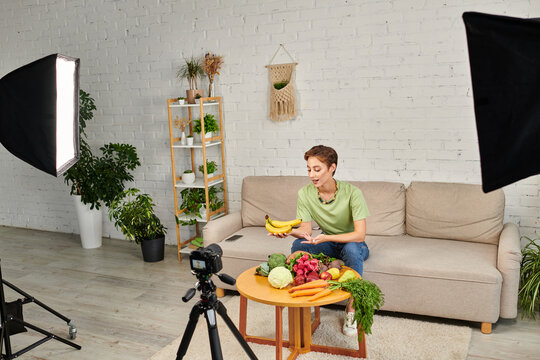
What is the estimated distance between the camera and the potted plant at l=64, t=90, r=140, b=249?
4832 millimetres

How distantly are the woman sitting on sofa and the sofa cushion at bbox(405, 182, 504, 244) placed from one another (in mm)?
662

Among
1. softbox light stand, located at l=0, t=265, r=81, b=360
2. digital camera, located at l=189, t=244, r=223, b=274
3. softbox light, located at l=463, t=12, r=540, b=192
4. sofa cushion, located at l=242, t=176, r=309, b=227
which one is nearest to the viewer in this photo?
softbox light, located at l=463, t=12, r=540, b=192

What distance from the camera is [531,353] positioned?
2.83 m

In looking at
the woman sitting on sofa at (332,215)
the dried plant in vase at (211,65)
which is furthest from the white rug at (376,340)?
the dried plant in vase at (211,65)

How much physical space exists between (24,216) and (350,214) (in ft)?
14.3

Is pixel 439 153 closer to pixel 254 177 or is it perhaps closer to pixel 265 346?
pixel 254 177

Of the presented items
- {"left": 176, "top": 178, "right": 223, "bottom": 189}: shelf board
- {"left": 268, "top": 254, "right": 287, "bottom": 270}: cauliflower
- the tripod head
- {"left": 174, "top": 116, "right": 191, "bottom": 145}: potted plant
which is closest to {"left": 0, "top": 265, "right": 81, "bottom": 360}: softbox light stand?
the tripod head

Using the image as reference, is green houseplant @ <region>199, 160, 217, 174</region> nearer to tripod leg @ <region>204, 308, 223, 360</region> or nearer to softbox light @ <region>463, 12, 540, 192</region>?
tripod leg @ <region>204, 308, 223, 360</region>

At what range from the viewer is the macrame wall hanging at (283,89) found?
4.28 metres

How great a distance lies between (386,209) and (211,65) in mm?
1925

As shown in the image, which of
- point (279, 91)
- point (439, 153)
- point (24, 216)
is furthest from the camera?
point (24, 216)

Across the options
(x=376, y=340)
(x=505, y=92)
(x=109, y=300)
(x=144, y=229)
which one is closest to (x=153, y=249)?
(x=144, y=229)

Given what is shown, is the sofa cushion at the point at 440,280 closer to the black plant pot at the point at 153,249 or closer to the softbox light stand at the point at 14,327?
the softbox light stand at the point at 14,327

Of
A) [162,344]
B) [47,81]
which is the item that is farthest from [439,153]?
[47,81]
